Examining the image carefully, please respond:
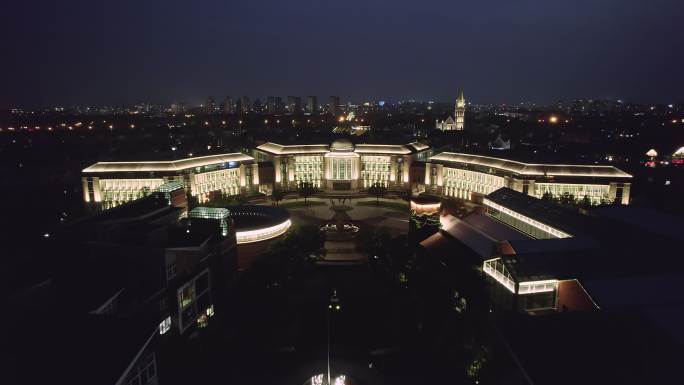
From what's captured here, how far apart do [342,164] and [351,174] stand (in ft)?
8.68

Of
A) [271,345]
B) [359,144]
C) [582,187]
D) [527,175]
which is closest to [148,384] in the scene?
[271,345]

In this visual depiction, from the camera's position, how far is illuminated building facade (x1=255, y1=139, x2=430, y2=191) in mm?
83562

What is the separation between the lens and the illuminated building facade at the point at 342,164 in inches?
3290

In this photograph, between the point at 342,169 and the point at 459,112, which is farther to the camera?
the point at 459,112

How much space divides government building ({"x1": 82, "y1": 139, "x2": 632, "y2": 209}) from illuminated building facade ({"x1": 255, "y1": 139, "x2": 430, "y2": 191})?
7.6 inches

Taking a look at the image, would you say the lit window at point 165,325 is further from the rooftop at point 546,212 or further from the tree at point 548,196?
the tree at point 548,196

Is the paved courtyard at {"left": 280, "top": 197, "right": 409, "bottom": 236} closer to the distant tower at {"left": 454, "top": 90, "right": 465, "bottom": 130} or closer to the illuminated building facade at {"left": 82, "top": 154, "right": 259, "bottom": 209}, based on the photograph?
the illuminated building facade at {"left": 82, "top": 154, "right": 259, "bottom": 209}

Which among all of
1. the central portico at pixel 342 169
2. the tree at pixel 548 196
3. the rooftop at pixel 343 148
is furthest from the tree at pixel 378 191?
the tree at pixel 548 196

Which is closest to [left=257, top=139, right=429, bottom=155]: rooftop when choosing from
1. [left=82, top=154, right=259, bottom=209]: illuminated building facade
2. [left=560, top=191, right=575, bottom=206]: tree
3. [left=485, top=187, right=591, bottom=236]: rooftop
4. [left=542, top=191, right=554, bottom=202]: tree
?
[left=82, top=154, right=259, bottom=209]: illuminated building facade

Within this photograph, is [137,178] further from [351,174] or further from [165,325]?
[165,325]

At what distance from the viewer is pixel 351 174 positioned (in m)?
84.8

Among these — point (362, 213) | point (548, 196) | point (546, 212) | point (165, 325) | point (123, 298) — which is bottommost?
point (362, 213)

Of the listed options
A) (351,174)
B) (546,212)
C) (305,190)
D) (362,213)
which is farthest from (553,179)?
(305,190)

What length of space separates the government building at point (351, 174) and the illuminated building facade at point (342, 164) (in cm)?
19
